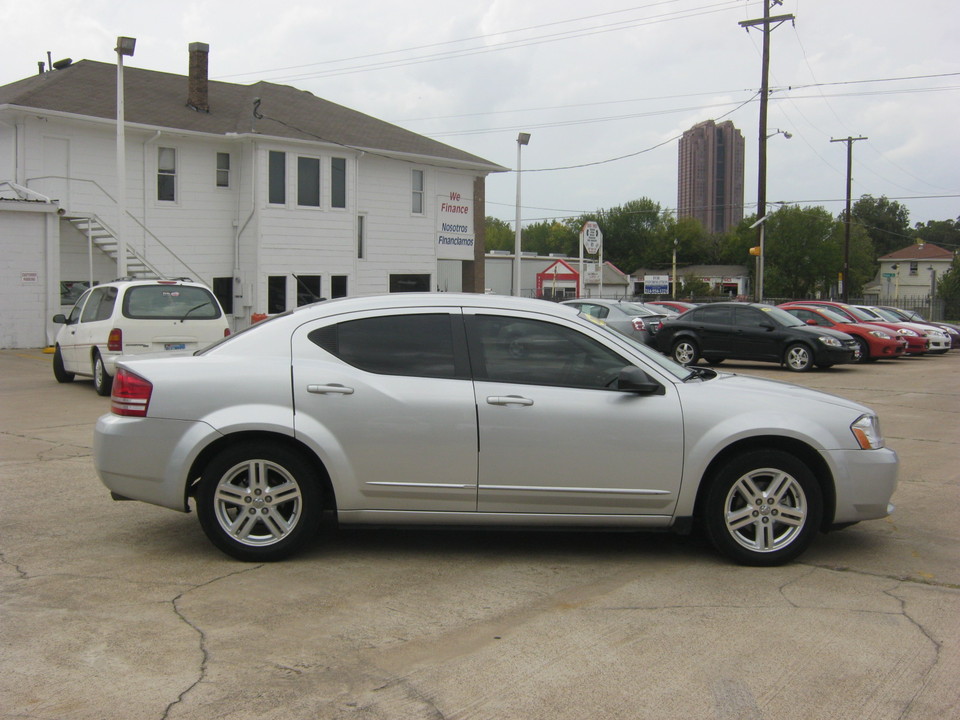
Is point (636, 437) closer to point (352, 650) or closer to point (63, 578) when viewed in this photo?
point (352, 650)

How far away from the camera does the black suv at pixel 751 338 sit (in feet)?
67.2

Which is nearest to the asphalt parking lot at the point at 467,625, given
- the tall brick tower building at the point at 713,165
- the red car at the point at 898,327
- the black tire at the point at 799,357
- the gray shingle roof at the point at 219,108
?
the black tire at the point at 799,357

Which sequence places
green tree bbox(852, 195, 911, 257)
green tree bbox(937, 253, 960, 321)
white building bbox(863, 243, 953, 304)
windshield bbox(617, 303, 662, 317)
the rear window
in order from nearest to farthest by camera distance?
the rear window < windshield bbox(617, 303, 662, 317) < green tree bbox(937, 253, 960, 321) < white building bbox(863, 243, 953, 304) < green tree bbox(852, 195, 911, 257)

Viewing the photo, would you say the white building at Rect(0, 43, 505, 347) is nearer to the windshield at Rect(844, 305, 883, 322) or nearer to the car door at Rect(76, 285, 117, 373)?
the car door at Rect(76, 285, 117, 373)

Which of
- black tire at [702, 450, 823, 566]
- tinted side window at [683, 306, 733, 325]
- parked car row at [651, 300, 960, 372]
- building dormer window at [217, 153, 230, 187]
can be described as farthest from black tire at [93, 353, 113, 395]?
building dormer window at [217, 153, 230, 187]

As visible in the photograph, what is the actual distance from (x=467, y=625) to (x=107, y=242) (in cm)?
2328

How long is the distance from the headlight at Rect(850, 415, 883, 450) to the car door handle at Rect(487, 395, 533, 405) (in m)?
2.01

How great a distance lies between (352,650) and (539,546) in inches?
80.8

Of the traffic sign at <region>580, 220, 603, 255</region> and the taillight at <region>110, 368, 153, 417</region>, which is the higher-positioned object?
the traffic sign at <region>580, 220, 603, 255</region>

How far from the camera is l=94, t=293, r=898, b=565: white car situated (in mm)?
5555

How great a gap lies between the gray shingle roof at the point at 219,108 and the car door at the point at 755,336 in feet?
46.6

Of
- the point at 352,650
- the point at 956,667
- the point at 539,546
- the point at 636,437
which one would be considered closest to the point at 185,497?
the point at 352,650

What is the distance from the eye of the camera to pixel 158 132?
26328 millimetres

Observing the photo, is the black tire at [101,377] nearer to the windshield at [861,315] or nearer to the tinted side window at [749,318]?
the tinted side window at [749,318]
